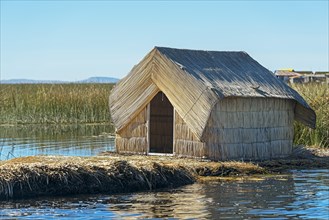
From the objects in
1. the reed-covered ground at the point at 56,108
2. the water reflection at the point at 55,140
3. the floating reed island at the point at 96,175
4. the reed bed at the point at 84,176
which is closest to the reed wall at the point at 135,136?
the water reflection at the point at 55,140

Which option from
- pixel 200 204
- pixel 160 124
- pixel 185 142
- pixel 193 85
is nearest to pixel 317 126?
→ pixel 160 124

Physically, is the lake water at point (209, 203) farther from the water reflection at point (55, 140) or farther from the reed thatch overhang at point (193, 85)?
the water reflection at point (55, 140)

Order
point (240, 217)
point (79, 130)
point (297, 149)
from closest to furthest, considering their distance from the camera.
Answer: point (240, 217) < point (297, 149) < point (79, 130)

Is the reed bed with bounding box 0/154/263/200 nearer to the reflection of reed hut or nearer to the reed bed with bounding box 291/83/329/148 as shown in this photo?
the reflection of reed hut

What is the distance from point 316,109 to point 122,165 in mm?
9889

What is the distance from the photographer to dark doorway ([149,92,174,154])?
79.8 feet

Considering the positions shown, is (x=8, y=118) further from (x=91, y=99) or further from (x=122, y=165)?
(x=122, y=165)

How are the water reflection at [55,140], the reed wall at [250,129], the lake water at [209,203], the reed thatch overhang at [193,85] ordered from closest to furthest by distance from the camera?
the lake water at [209,203] < the reed thatch overhang at [193,85] < the reed wall at [250,129] < the water reflection at [55,140]

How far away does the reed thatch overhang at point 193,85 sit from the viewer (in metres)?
21.0

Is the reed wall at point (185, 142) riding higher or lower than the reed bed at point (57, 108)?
lower

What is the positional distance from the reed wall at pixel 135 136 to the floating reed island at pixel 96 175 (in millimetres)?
2517

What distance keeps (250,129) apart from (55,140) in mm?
8407

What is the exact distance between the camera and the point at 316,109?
25891mm

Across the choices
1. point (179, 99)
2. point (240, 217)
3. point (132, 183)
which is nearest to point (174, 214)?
point (240, 217)
